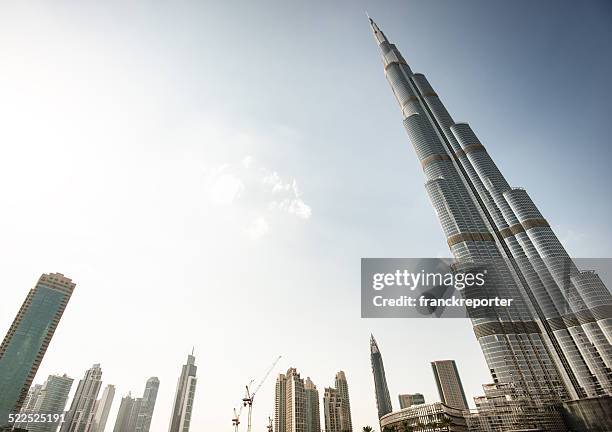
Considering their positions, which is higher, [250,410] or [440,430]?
[250,410]

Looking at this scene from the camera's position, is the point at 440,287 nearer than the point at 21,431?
No

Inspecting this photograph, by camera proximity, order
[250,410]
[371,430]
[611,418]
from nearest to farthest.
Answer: [371,430] < [611,418] < [250,410]

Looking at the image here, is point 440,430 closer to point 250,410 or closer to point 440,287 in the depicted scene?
point 440,287

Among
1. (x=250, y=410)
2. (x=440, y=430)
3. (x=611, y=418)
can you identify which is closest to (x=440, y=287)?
(x=440, y=430)

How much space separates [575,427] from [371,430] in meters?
142

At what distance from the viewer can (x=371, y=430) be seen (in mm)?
150625

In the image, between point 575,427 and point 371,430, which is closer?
point 371,430

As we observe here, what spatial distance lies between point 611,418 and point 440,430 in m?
88.9

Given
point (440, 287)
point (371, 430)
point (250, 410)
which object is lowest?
point (371, 430)

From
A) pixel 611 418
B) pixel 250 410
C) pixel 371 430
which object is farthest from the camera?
pixel 250 410

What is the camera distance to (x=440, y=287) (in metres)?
200

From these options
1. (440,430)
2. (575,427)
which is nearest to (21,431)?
(440,430)

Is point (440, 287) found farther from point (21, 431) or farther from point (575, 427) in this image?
point (21, 431)

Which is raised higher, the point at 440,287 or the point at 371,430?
the point at 440,287
